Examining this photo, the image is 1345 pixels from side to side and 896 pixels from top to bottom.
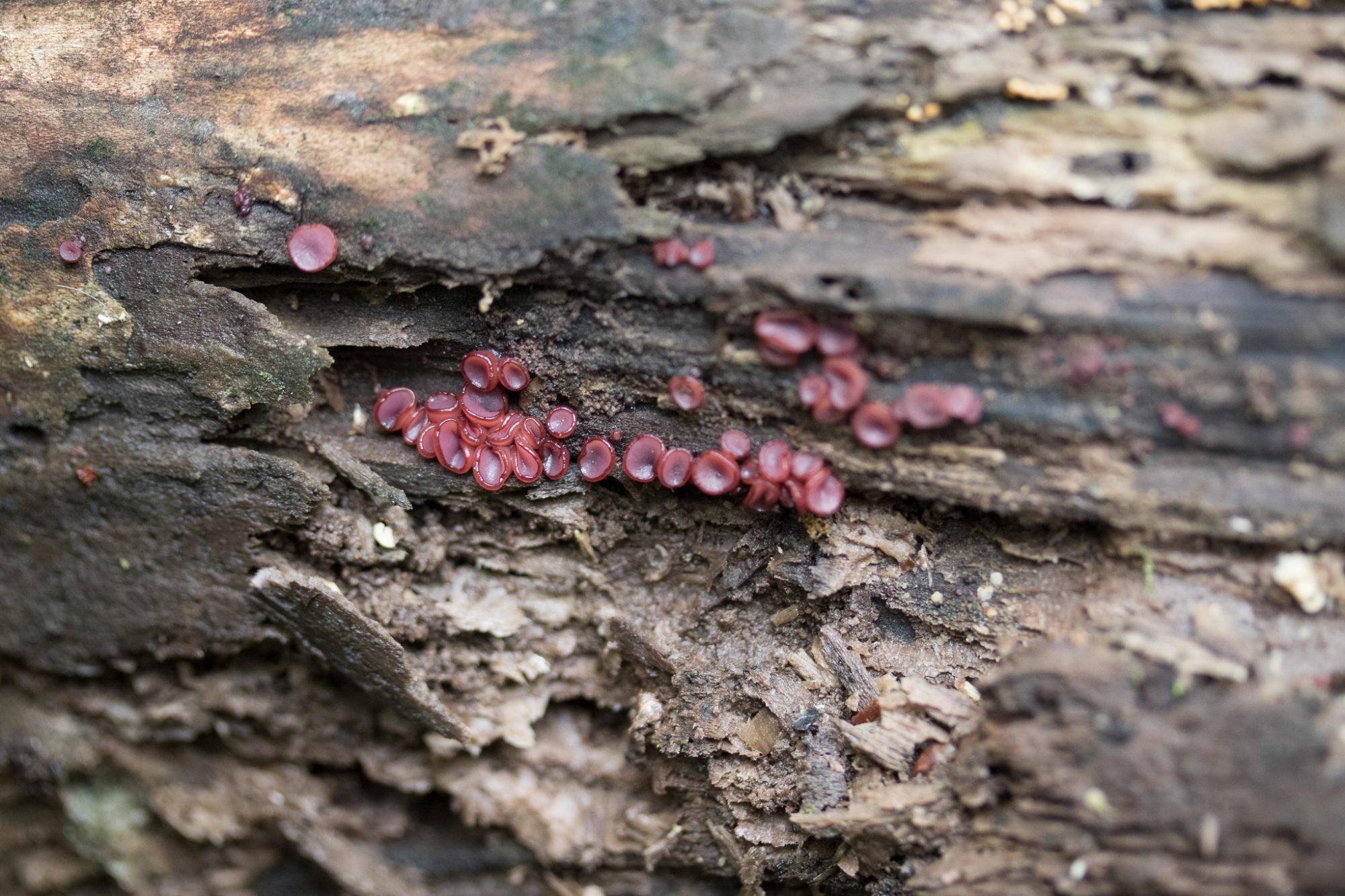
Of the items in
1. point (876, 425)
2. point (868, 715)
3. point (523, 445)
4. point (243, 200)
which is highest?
point (243, 200)

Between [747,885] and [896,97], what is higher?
[896,97]

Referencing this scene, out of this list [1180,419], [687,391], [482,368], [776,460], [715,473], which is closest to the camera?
[1180,419]

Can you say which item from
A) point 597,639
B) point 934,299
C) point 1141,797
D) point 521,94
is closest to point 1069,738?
point 1141,797

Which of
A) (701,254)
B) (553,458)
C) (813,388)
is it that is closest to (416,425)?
(553,458)

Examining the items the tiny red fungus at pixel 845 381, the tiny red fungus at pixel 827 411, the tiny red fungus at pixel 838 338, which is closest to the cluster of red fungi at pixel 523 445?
the tiny red fungus at pixel 827 411

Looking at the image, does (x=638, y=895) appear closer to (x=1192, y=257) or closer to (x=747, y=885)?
(x=747, y=885)

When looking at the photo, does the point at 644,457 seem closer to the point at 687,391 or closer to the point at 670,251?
the point at 687,391

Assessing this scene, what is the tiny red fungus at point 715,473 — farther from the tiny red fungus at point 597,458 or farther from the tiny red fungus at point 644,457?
the tiny red fungus at point 597,458
